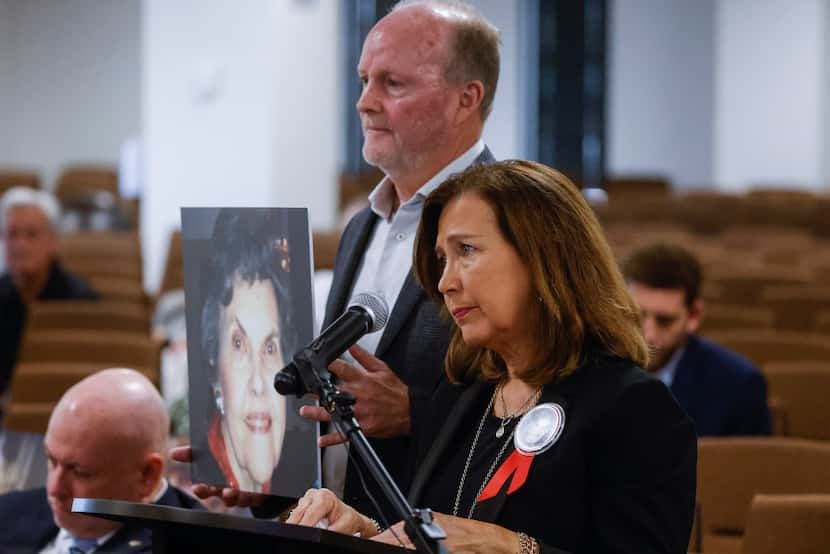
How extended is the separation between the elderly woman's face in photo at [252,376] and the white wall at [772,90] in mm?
15497

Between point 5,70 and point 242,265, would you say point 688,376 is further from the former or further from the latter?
point 5,70

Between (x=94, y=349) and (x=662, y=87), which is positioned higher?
(x=662, y=87)

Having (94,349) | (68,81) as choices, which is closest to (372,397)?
(94,349)

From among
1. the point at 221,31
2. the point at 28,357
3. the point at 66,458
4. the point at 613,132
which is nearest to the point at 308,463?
the point at 66,458

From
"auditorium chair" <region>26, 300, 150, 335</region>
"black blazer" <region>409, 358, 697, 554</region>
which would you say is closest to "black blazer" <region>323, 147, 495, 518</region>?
"black blazer" <region>409, 358, 697, 554</region>

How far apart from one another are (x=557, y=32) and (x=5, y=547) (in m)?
16.3

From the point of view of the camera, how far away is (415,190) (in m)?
2.32

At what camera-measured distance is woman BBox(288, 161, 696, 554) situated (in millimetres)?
1732

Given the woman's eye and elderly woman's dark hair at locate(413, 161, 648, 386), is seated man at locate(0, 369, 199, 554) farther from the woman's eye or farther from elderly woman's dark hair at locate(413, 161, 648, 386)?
elderly woman's dark hair at locate(413, 161, 648, 386)

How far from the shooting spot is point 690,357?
162 inches

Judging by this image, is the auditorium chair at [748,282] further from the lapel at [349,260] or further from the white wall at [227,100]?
the lapel at [349,260]

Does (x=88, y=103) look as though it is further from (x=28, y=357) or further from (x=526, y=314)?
(x=526, y=314)

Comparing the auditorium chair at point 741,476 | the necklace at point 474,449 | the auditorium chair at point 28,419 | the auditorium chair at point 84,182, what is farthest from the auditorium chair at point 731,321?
the auditorium chair at point 84,182

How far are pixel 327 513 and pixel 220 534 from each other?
0.77 ft
